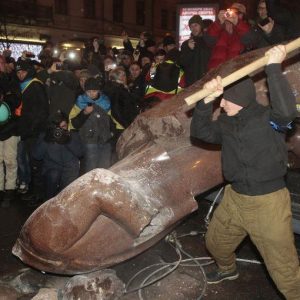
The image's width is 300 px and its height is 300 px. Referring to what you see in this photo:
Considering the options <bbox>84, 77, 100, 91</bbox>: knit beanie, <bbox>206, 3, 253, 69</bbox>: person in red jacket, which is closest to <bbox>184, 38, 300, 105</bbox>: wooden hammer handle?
<bbox>206, 3, 253, 69</bbox>: person in red jacket

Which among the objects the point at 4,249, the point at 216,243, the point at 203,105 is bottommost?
the point at 4,249

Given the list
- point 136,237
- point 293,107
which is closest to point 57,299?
point 136,237

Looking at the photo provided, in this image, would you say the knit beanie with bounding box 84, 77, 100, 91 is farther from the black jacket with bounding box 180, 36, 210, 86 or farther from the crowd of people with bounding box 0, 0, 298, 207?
the black jacket with bounding box 180, 36, 210, 86

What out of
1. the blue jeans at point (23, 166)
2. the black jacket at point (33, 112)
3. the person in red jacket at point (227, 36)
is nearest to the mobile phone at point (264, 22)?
the person in red jacket at point (227, 36)

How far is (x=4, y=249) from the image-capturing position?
434cm

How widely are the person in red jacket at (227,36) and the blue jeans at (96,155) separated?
1.77 meters

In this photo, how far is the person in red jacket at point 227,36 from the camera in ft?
16.7

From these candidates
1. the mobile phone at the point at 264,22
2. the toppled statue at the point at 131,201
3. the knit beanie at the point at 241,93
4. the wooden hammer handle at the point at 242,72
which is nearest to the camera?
the wooden hammer handle at the point at 242,72

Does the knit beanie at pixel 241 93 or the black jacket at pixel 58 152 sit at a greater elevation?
the knit beanie at pixel 241 93

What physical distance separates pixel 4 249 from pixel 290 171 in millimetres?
3234

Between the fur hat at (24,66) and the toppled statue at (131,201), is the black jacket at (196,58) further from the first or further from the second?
the fur hat at (24,66)

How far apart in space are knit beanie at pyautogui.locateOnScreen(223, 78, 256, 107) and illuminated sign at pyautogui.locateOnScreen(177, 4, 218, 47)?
911 centimetres

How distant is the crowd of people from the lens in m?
5.23

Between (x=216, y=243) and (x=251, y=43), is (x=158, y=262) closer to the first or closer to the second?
(x=216, y=243)
